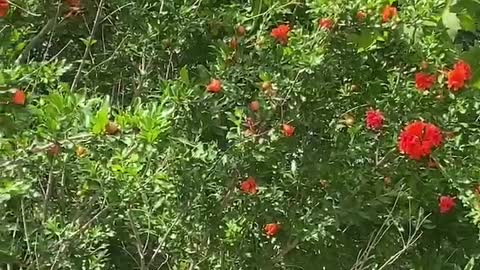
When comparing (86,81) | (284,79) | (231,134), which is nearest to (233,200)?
(231,134)

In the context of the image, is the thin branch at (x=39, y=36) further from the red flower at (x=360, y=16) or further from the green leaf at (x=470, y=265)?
the green leaf at (x=470, y=265)

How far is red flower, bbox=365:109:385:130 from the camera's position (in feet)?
8.28

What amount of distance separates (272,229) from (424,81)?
622mm

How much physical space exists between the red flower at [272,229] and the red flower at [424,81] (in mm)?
587

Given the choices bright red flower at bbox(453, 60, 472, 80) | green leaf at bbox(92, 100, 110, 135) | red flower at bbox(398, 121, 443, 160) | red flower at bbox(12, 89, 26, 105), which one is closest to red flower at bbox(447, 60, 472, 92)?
bright red flower at bbox(453, 60, 472, 80)

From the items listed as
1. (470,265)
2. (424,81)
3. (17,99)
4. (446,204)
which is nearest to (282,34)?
(424,81)

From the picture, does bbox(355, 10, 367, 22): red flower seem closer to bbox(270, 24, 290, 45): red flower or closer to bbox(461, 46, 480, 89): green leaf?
bbox(270, 24, 290, 45): red flower

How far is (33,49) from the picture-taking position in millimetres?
2947

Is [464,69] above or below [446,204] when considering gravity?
above

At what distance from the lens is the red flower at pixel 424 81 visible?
2.49 metres

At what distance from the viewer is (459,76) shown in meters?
2.41

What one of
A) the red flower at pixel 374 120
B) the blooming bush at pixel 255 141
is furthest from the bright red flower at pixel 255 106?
the red flower at pixel 374 120

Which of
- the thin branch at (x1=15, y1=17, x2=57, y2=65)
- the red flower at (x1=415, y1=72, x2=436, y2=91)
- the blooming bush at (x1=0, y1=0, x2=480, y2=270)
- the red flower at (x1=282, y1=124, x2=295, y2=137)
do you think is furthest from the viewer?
the thin branch at (x1=15, y1=17, x2=57, y2=65)

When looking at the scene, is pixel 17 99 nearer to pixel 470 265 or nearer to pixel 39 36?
pixel 39 36
